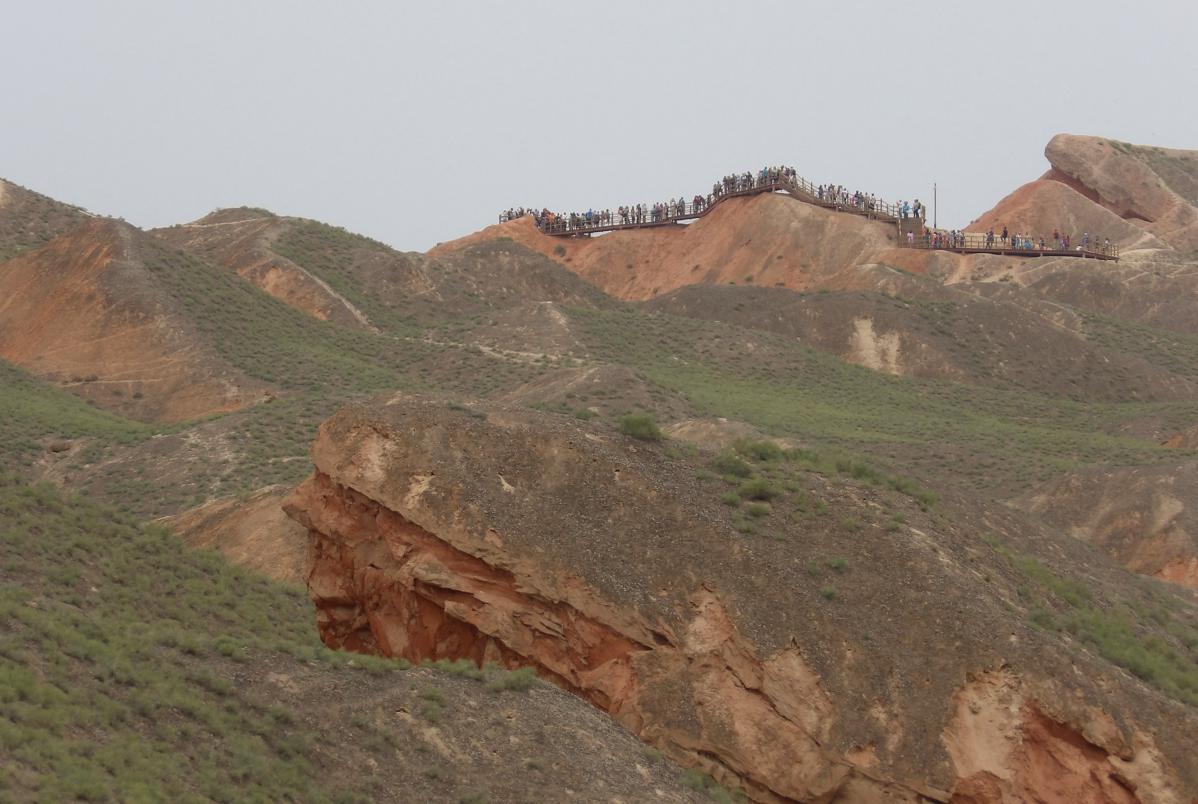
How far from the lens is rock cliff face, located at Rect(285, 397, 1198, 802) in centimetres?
2495

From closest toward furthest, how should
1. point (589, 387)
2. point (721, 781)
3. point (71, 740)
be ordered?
point (71, 740) → point (721, 781) → point (589, 387)

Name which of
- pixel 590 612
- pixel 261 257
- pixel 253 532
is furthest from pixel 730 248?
→ pixel 590 612

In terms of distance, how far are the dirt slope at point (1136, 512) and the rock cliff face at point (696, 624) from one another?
23.3 meters

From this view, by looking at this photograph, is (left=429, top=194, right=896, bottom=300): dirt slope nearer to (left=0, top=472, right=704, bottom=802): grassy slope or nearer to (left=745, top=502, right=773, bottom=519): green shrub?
(left=745, top=502, right=773, bottom=519): green shrub

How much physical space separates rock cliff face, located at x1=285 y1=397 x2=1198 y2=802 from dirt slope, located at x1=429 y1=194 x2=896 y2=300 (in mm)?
62621

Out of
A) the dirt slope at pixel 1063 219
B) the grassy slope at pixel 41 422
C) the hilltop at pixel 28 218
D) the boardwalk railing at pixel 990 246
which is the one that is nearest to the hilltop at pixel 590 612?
the grassy slope at pixel 41 422

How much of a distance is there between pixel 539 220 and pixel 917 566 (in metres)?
83.1

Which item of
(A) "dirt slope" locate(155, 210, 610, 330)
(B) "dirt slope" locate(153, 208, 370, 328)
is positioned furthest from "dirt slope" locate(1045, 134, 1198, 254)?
(B) "dirt slope" locate(153, 208, 370, 328)

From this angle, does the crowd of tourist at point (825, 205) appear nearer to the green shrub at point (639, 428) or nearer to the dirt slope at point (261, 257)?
the dirt slope at point (261, 257)

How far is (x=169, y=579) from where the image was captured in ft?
110

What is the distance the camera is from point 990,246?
3841 inches

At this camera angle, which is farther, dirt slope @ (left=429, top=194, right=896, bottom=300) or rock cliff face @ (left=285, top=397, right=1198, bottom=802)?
dirt slope @ (left=429, top=194, right=896, bottom=300)

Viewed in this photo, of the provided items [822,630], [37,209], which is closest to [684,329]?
[37,209]

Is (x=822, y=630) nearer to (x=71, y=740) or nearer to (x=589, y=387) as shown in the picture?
(x=71, y=740)
